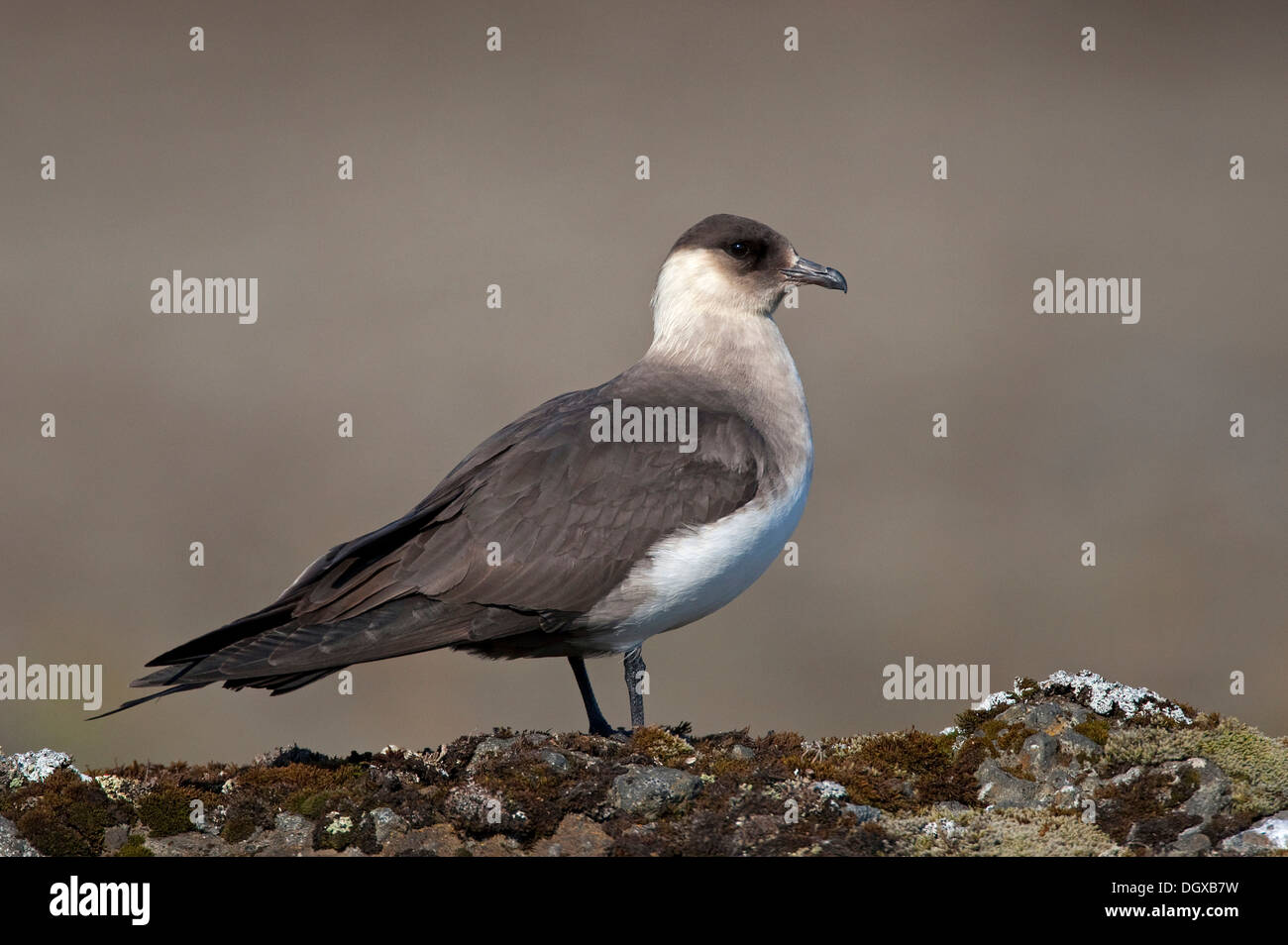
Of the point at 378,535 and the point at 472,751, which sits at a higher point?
the point at 378,535

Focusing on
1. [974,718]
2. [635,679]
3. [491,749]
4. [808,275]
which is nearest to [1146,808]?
[974,718]

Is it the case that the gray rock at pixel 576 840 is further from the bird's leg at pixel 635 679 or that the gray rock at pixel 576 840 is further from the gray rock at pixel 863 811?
the bird's leg at pixel 635 679

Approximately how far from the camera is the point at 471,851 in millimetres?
5984

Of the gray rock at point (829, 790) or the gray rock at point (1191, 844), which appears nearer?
the gray rock at point (1191, 844)

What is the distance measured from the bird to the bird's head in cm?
82

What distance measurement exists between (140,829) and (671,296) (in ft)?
14.7

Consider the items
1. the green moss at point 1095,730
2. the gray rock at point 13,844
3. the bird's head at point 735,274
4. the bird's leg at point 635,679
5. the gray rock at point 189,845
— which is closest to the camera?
the gray rock at point 13,844

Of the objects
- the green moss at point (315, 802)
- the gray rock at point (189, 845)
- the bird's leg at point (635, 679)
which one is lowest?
the gray rock at point (189, 845)

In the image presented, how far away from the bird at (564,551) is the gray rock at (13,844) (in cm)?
102

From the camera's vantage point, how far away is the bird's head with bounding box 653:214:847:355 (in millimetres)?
9031

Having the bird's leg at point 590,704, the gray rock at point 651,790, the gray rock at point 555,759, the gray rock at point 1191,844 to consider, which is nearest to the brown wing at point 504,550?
the bird's leg at point 590,704

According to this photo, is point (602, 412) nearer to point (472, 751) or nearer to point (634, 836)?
point (472, 751)

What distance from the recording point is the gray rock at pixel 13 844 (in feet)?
19.9

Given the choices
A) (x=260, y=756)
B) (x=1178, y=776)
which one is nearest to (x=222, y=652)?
(x=260, y=756)
